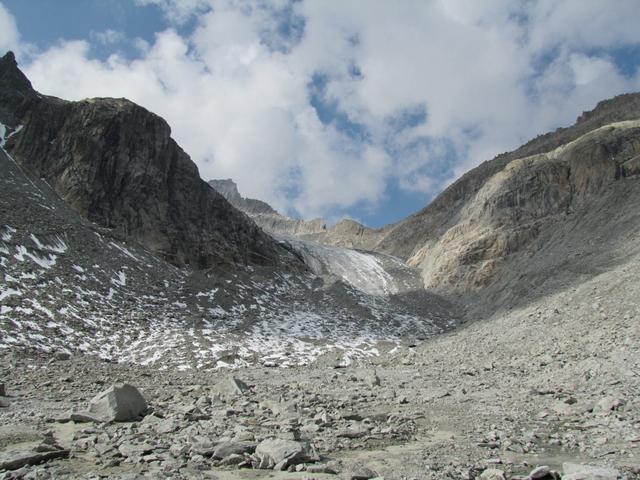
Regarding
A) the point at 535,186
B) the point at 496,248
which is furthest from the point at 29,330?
the point at 535,186

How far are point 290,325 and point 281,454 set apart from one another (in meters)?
24.4

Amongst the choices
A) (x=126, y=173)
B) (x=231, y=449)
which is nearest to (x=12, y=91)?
(x=126, y=173)

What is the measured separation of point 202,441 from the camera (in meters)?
8.61

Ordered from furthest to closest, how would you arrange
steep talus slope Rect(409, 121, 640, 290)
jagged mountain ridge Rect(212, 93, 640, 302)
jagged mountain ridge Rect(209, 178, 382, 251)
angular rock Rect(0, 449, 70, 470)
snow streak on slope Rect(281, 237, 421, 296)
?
jagged mountain ridge Rect(209, 178, 382, 251) < snow streak on slope Rect(281, 237, 421, 296) < steep talus slope Rect(409, 121, 640, 290) < jagged mountain ridge Rect(212, 93, 640, 302) < angular rock Rect(0, 449, 70, 470)

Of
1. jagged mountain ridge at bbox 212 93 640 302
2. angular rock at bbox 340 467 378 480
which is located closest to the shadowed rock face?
jagged mountain ridge at bbox 212 93 640 302

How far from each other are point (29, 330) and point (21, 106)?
101 feet

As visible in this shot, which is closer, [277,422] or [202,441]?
[202,441]

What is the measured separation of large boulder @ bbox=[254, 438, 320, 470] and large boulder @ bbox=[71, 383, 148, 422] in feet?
14.9

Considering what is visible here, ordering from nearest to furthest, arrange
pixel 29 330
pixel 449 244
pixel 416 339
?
pixel 29 330 < pixel 416 339 < pixel 449 244

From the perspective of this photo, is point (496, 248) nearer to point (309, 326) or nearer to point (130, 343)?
point (309, 326)

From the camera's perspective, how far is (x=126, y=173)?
4284cm

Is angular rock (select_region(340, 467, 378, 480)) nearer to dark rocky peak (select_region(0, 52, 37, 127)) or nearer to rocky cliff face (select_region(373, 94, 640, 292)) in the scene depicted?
rocky cliff face (select_region(373, 94, 640, 292))

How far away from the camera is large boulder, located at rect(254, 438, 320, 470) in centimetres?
777

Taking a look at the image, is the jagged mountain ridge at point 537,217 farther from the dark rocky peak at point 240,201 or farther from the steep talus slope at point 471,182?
the dark rocky peak at point 240,201
